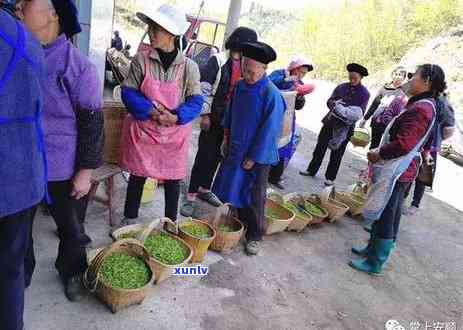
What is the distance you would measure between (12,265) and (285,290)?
2140 mm

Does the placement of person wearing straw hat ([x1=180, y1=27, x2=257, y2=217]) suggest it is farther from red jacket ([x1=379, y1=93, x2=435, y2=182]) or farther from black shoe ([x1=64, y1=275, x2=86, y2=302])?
black shoe ([x1=64, y1=275, x2=86, y2=302])

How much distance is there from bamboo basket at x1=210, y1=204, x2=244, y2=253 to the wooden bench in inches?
33.7

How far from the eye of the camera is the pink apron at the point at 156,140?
2922mm

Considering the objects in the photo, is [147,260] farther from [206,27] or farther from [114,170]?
[206,27]

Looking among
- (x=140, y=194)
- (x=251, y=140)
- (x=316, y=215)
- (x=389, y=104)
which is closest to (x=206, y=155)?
(x=251, y=140)

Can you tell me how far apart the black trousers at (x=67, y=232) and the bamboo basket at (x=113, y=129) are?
0.77 m

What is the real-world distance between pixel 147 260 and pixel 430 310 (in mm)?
2437

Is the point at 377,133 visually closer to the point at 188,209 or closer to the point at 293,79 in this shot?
the point at 293,79

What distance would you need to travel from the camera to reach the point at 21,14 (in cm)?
181

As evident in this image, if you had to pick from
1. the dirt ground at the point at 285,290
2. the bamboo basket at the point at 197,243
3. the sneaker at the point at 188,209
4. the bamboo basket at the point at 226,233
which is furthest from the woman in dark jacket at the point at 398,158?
the sneaker at the point at 188,209

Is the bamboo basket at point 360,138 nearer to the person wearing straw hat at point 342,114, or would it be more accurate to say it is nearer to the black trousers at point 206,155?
the person wearing straw hat at point 342,114

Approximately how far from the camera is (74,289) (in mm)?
2521

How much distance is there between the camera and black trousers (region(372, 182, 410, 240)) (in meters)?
3.41

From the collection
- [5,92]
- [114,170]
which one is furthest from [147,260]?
[5,92]
